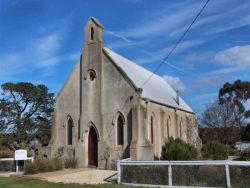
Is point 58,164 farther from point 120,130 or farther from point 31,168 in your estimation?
point 120,130

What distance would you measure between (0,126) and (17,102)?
595 cm

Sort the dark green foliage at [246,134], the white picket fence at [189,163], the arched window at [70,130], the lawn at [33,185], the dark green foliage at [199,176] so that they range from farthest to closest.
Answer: the dark green foliage at [246,134] → the arched window at [70,130] → the lawn at [33,185] → the dark green foliage at [199,176] → the white picket fence at [189,163]

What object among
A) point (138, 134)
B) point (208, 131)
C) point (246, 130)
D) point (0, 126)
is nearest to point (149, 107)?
point (138, 134)

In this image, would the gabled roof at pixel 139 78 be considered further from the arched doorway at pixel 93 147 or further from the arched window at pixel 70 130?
the arched window at pixel 70 130

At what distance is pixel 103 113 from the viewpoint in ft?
82.5

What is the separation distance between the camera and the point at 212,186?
1368 centimetres

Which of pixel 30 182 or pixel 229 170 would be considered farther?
pixel 30 182

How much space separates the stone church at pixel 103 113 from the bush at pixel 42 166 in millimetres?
3435

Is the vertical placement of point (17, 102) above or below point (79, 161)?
Result: above

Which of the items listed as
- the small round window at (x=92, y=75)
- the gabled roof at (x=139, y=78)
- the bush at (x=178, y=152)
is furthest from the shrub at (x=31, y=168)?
the gabled roof at (x=139, y=78)

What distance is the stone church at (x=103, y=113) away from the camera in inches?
913

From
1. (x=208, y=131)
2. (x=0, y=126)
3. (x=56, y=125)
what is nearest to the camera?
(x=56, y=125)

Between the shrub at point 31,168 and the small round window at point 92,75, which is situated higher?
the small round window at point 92,75

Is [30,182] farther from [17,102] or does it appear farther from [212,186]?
[17,102]
